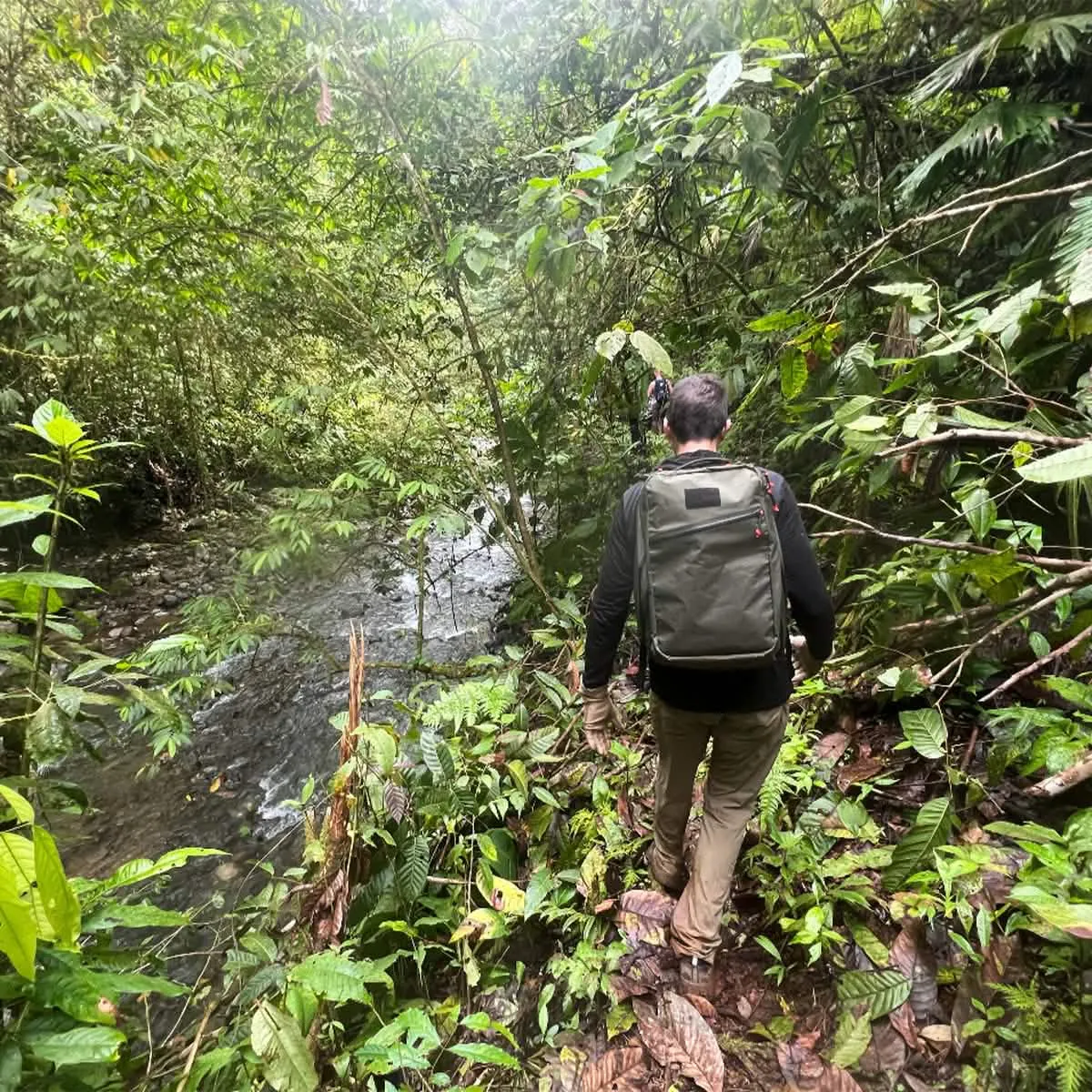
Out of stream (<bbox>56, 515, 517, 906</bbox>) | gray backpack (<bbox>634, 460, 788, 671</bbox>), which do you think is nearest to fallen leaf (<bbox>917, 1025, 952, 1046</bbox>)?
gray backpack (<bbox>634, 460, 788, 671</bbox>)

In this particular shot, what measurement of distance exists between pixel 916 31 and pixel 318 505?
4052mm

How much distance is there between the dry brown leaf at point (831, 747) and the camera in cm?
278

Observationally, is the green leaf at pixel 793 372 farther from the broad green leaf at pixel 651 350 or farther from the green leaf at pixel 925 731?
the green leaf at pixel 925 731

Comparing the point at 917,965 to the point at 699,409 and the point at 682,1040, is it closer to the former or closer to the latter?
the point at 682,1040

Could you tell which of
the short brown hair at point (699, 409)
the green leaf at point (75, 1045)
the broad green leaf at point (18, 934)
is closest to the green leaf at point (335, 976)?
the green leaf at point (75, 1045)

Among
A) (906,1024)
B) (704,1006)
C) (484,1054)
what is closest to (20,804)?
(484,1054)

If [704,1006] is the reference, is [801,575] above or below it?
above

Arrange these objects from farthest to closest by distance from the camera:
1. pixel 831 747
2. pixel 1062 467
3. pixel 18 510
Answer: pixel 831 747
pixel 18 510
pixel 1062 467

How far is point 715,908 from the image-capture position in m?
2.15

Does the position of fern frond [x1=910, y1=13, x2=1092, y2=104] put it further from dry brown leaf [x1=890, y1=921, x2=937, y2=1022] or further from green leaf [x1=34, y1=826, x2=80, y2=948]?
green leaf [x1=34, y1=826, x2=80, y2=948]

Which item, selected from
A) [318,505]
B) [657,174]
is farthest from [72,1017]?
[657,174]

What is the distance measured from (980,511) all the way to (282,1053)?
2.63 m

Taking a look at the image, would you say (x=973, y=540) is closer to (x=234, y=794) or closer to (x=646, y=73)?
(x=646, y=73)

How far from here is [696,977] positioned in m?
2.12
